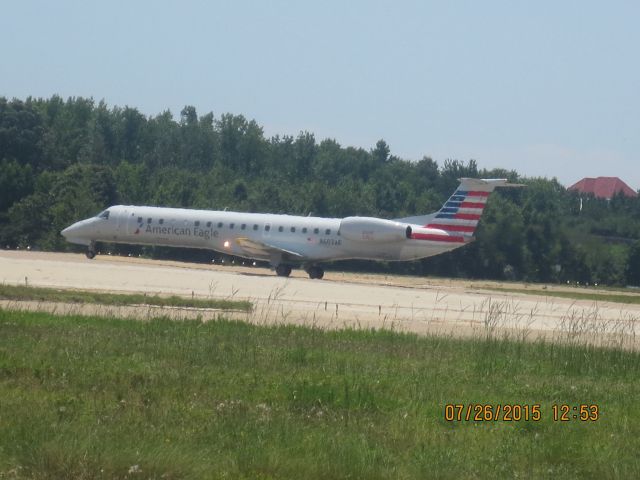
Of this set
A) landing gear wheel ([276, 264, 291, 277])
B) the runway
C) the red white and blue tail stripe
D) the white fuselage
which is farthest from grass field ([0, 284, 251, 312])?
landing gear wheel ([276, 264, 291, 277])

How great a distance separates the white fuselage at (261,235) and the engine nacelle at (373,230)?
0.04 meters

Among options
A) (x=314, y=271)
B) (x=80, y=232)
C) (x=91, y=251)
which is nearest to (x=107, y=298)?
(x=314, y=271)

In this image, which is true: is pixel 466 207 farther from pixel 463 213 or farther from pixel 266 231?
pixel 266 231

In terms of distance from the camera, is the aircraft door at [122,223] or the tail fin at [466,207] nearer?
the tail fin at [466,207]

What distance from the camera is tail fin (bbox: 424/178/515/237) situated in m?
43.7

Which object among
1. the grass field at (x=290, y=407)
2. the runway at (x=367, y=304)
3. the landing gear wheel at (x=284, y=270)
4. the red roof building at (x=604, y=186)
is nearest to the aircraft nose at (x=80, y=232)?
Result: the runway at (x=367, y=304)

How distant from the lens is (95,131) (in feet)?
357

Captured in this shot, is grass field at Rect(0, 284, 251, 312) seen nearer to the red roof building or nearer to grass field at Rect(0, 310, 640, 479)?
grass field at Rect(0, 310, 640, 479)

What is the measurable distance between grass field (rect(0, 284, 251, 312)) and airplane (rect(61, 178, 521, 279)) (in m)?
17.5

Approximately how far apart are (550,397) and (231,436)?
5.02 meters

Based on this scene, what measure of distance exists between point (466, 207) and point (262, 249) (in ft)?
30.0

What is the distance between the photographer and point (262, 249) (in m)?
46.5

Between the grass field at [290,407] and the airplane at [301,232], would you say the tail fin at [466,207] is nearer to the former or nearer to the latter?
the airplane at [301,232]

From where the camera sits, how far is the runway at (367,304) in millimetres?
24438
